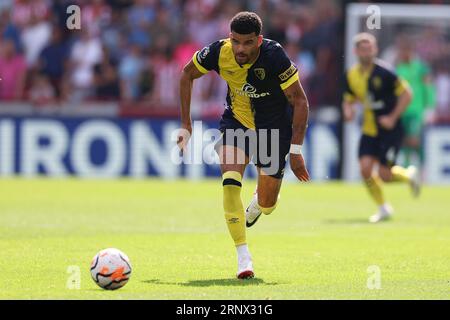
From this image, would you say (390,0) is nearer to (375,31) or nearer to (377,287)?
(375,31)

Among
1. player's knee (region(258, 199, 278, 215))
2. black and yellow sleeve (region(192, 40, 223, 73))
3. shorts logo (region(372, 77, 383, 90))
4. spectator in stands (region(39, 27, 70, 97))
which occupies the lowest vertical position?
player's knee (region(258, 199, 278, 215))

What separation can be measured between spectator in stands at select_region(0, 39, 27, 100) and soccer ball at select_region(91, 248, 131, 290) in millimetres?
15559

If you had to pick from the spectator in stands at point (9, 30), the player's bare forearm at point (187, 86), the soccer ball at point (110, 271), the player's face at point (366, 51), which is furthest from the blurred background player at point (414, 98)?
the soccer ball at point (110, 271)

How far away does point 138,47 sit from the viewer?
2431cm

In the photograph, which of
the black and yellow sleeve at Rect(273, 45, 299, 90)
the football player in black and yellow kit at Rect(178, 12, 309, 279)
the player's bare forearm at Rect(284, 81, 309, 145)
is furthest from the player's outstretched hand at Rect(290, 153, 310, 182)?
the black and yellow sleeve at Rect(273, 45, 299, 90)

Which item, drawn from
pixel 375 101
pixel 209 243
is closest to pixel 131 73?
pixel 375 101

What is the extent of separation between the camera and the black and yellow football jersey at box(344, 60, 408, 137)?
16891 mm

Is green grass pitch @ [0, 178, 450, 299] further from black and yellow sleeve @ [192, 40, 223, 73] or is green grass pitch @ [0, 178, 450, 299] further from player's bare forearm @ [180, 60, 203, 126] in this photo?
black and yellow sleeve @ [192, 40, 223, 73]

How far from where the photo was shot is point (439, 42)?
24.8 m

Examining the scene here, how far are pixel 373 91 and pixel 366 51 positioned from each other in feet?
2.49

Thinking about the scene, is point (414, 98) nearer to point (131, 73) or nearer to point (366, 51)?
point (131, 73)

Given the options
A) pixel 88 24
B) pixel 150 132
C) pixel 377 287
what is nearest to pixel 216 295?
pixel 377 287
